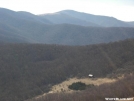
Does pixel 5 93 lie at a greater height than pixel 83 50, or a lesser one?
lesser

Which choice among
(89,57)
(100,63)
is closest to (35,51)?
(89,57)

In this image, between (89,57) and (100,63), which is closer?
(100,63)

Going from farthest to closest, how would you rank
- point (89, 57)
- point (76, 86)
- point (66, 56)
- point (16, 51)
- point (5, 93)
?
point (16, 51) < point (66, 56) < point (89, 57) < point (5, 93) < point (76, 86)

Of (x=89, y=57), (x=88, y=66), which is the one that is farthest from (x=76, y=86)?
(x=89, y=57)

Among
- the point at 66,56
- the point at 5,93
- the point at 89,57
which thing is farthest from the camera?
the point at 66,56

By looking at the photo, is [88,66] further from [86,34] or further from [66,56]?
[86,34]

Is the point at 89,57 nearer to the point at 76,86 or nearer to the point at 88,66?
the point at 88,66
